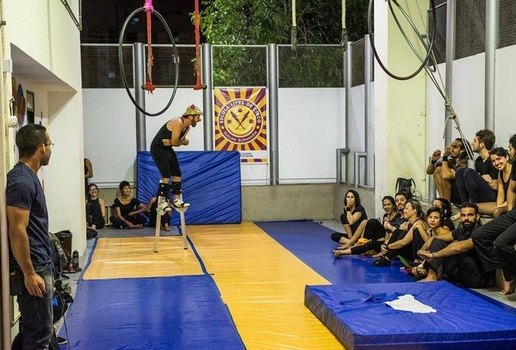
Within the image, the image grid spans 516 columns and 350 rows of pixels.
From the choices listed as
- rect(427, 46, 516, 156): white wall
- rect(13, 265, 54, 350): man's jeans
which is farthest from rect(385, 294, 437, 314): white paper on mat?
rect(427, 46, 516, 156): white wall

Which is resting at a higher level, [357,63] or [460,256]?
[357,63]

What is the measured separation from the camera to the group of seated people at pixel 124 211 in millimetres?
10164

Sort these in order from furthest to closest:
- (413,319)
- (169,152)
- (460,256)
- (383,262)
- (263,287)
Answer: (169,152)
(383,262)
(263,287)
(460,256)
(413,319)

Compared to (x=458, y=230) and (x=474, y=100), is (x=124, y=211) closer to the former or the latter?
(x=474, y=100)

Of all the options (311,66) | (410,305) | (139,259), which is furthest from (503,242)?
(311,66)

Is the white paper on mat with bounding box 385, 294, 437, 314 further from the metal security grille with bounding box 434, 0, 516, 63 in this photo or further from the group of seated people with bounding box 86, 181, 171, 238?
the group of seated people with bounding box 86, 181, 171, 238

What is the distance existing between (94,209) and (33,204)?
6949 millimetres

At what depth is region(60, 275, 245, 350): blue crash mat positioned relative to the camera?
4.56 metres

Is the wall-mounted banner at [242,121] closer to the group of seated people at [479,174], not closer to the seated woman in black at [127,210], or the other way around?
the seated woman in black at [127,210]

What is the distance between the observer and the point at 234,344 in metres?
4.45

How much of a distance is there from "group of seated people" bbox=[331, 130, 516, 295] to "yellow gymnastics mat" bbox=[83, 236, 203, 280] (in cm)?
189

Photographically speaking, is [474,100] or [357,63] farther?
[357,63]

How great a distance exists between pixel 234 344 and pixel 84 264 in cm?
362

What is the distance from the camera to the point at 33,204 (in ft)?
11.3
